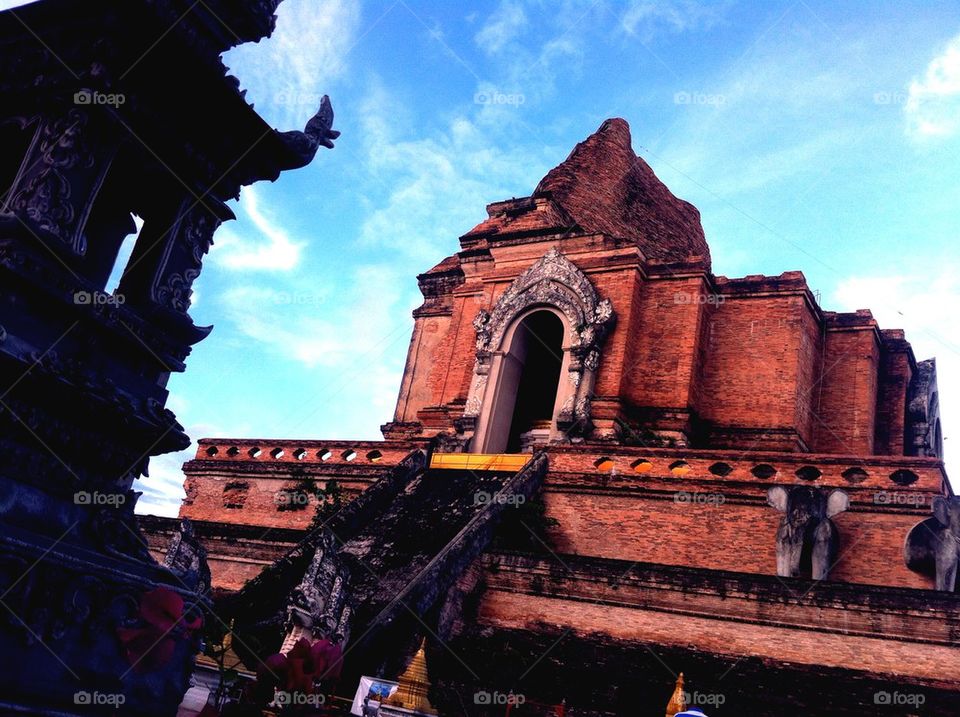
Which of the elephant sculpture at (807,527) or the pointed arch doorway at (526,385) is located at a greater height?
the pointed arch doorway at (526,385)

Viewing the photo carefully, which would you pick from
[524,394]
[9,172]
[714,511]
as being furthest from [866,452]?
[9,172]

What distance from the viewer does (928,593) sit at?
29.3 feet

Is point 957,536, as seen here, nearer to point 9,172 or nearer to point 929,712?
point 929,712

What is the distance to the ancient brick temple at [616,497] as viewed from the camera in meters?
9.34

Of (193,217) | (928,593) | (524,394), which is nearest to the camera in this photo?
(193,217)

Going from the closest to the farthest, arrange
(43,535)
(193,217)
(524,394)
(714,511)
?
1. (43,535)
2. (193,217)
3. (714,511)
4. (524,394)

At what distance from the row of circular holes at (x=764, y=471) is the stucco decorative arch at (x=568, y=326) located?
3.15m

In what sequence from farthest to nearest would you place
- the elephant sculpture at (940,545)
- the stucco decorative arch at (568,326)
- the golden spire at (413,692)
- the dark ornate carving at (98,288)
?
1. the stucco decorative arch at (568,326)
2. the elephant sculpture at (940,545)
3. the golden spire at (413,692)
4. the dark ornate carving at (98,288)

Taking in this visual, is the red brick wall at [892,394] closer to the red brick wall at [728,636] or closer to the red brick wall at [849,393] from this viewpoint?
the red brick wall at [849,393]

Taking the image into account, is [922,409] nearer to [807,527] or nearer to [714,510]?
[714,510]

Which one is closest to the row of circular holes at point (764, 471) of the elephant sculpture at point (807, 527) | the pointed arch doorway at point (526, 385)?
the elephant sculpture at point (807, 527)

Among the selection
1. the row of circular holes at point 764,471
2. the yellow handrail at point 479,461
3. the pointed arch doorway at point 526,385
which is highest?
the pointed arch doorway at point 526,385

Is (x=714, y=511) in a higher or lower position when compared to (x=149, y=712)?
higher

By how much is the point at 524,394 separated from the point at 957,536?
38.8 ft
